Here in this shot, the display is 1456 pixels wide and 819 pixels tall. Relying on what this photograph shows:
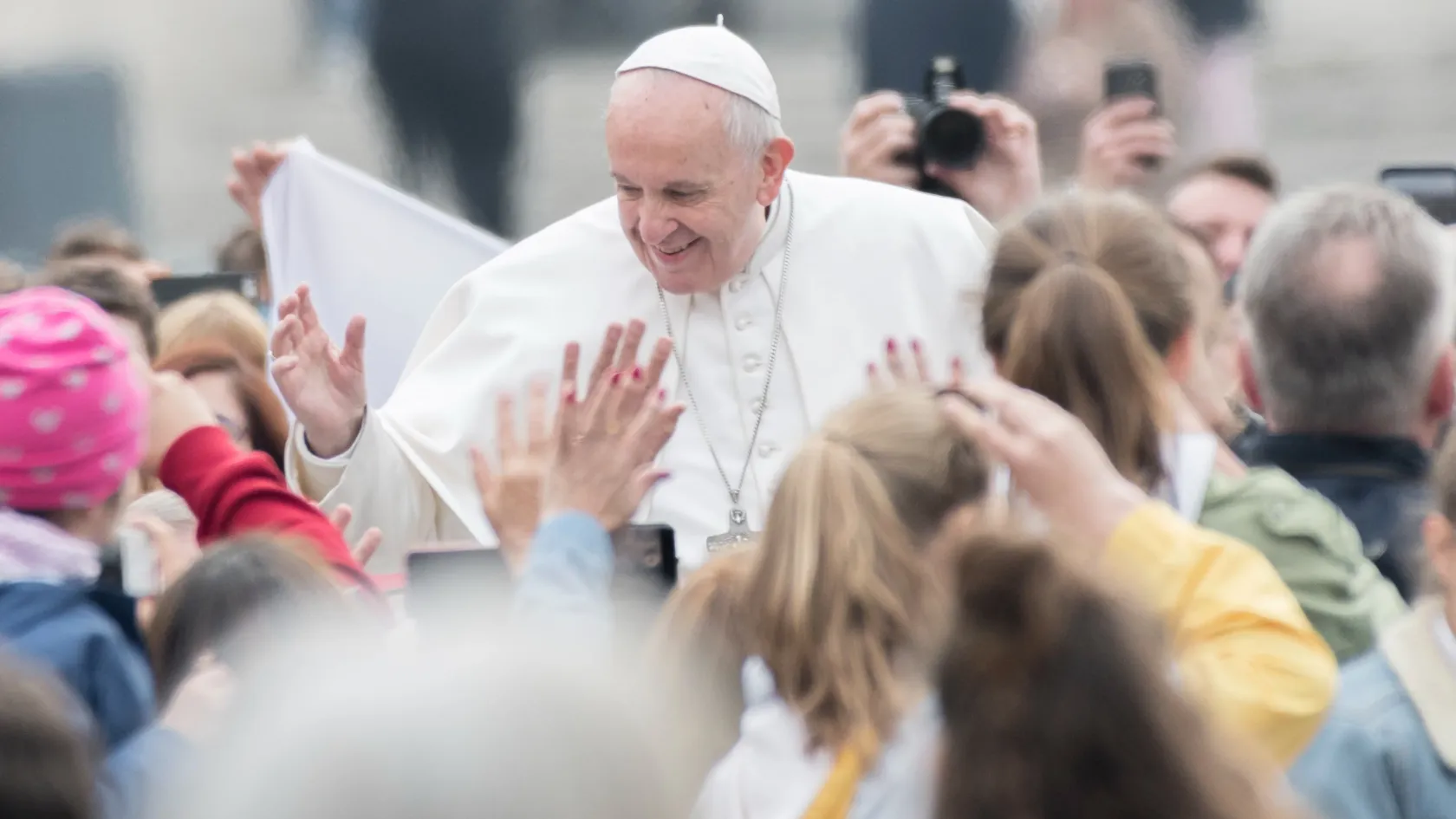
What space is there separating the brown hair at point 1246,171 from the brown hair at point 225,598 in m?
3.57

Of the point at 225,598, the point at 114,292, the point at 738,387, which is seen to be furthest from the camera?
the point at 114,292

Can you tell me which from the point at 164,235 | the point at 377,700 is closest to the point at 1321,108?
the point at 164,235

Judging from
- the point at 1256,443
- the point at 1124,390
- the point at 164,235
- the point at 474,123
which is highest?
the point at 1124,390

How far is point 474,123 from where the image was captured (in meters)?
7.96

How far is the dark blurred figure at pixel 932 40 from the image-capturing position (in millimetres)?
7418

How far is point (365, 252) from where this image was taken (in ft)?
17.0

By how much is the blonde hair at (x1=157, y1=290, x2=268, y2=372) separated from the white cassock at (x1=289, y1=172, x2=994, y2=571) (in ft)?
2.00

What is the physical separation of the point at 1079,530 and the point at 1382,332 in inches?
35.5

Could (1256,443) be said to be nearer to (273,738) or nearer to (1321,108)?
(273,738)

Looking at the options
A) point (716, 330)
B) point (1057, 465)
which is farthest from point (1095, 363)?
point (716, 330)

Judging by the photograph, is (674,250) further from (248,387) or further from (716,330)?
(248,387)

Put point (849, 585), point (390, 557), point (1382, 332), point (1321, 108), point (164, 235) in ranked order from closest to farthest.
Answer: point (849, 585)
point (1382, 332)
point (390, 557)
point (1321, 108)
point (164, 235)

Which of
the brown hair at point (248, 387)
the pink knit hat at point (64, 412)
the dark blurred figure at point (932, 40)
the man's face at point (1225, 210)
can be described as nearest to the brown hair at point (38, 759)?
the pink knit hat at point (64, 412)

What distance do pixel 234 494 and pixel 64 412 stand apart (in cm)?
67
